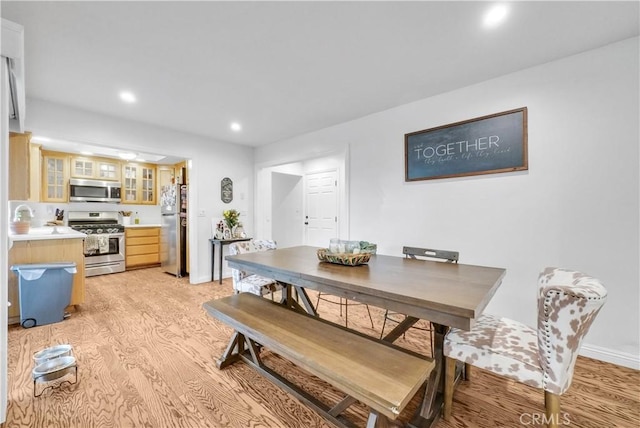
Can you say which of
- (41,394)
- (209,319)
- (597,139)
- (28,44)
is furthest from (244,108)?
(597,139)

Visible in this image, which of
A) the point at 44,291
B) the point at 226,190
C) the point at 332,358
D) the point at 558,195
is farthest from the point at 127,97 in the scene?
the point at 558,195

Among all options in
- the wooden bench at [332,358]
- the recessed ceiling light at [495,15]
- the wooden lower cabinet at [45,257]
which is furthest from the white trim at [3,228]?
the recessed ceiling light at [495,15]

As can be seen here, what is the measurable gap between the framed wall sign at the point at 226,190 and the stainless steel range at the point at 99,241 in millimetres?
2218

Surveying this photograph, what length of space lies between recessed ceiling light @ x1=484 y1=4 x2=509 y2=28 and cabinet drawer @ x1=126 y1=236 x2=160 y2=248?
6138 mm

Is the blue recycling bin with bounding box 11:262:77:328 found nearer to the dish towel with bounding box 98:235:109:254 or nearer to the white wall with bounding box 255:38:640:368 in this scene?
the dish towel with bounding box 98:235:109:254

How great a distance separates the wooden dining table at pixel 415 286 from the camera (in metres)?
1.19

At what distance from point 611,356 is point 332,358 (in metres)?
2.33

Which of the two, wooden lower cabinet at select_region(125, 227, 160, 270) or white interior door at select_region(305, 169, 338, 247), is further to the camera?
white interior door at select_region(305, 169, 338, 247)

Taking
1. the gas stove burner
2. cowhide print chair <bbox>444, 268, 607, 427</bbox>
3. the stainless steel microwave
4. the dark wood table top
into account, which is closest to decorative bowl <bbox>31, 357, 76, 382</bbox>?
the dark wood table top

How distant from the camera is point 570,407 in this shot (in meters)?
1.60

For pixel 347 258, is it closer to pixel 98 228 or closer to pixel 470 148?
pixel 470 148

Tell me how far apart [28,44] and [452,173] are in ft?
12.0

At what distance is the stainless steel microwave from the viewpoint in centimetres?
477

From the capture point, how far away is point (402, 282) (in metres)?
1.51
